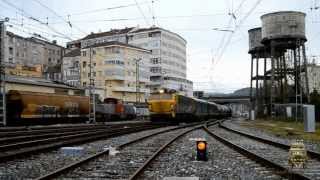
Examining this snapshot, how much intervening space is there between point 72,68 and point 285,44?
61.8m

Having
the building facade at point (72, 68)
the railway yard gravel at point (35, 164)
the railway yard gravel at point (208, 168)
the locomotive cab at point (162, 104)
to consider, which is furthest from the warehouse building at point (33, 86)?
the railway yard gravel at point (208, 168)

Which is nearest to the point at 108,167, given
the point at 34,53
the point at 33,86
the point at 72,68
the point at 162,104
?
the point at 162,104

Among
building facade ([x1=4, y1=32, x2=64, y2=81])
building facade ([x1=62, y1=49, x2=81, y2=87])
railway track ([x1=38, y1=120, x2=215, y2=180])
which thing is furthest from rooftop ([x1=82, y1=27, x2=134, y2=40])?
railway track ([x1=38, y1=120, x2=215, y2=180])

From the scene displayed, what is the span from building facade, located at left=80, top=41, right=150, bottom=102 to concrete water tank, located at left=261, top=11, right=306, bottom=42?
48.1m

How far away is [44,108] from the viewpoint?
46.2 meters

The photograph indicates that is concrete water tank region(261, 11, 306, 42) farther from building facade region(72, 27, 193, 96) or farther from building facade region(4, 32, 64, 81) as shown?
building facade region(4, 32, 64, 81)

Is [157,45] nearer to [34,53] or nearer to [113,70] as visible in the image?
[113,70]

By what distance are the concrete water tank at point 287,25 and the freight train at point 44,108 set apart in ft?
82.7

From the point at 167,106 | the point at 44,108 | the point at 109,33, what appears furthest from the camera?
the point at 109,33

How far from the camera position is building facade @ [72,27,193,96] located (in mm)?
131500

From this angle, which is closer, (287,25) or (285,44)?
(287,25)

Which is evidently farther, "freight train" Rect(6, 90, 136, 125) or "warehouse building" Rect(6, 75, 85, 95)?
"warehouse building" Rect(6, 75, 85, 95)

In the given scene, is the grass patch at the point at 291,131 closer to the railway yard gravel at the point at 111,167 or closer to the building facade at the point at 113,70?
the railway yard gravel at the point at 111,167

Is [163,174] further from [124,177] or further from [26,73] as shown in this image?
[26,73]
